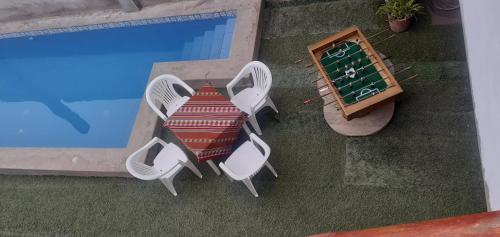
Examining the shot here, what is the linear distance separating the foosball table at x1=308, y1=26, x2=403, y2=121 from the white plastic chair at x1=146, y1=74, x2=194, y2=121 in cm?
179

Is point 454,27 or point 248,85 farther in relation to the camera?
point 248,85

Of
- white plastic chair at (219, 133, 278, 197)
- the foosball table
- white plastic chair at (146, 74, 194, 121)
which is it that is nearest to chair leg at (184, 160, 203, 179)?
white plastic chair at (219, 133, 278, 197)

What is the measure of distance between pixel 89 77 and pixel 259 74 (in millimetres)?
3530

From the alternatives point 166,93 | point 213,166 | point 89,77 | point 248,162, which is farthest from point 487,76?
point 89,77

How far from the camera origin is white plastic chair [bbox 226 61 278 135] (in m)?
5.18

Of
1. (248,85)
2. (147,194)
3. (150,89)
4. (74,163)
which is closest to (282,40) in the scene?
(248,85)

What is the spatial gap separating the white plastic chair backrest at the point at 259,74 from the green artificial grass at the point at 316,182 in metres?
0.53

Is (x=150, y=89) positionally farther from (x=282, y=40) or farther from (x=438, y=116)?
(x=438, y=116)

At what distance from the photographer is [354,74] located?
4.79 metres

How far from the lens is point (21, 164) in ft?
19.7

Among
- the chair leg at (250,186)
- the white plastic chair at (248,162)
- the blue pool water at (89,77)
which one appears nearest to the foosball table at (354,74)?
the white plastic chair at (248,162)

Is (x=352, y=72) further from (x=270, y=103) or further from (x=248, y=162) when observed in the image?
(x=248, y=162)

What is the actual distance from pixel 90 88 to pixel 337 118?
426cm

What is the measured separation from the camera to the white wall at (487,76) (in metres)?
3.71
